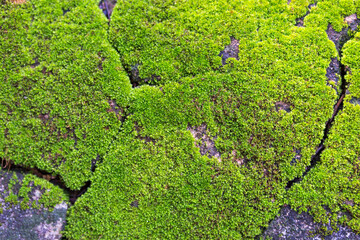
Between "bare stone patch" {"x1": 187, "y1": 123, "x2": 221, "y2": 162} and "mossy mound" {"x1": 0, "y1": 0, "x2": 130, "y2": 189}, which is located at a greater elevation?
"mossy mound" {"x1": 0, "y1": 0, "x2": 130, "y2": 189}

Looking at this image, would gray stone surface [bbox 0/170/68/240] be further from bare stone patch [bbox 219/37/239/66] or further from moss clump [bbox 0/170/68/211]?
bare stone patch [bbox 219/37/239/66]

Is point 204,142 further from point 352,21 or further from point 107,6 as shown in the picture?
point 352,21

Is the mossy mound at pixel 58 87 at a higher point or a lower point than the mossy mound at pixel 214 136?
higher

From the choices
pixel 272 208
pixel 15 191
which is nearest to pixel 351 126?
pixel 272 208

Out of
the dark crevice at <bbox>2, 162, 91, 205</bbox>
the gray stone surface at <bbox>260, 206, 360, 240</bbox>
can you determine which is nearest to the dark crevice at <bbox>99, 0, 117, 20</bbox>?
the dark crevice at <bbox>2, 162, 91, 205</bbox>

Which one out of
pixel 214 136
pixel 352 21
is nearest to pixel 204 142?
pixel 214 136

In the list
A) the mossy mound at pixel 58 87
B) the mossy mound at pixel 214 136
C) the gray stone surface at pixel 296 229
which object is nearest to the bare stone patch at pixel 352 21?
the mossy mound at pixel 214 136

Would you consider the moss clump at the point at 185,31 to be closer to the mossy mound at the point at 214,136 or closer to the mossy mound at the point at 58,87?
the mossy mound at the point at 214,136
